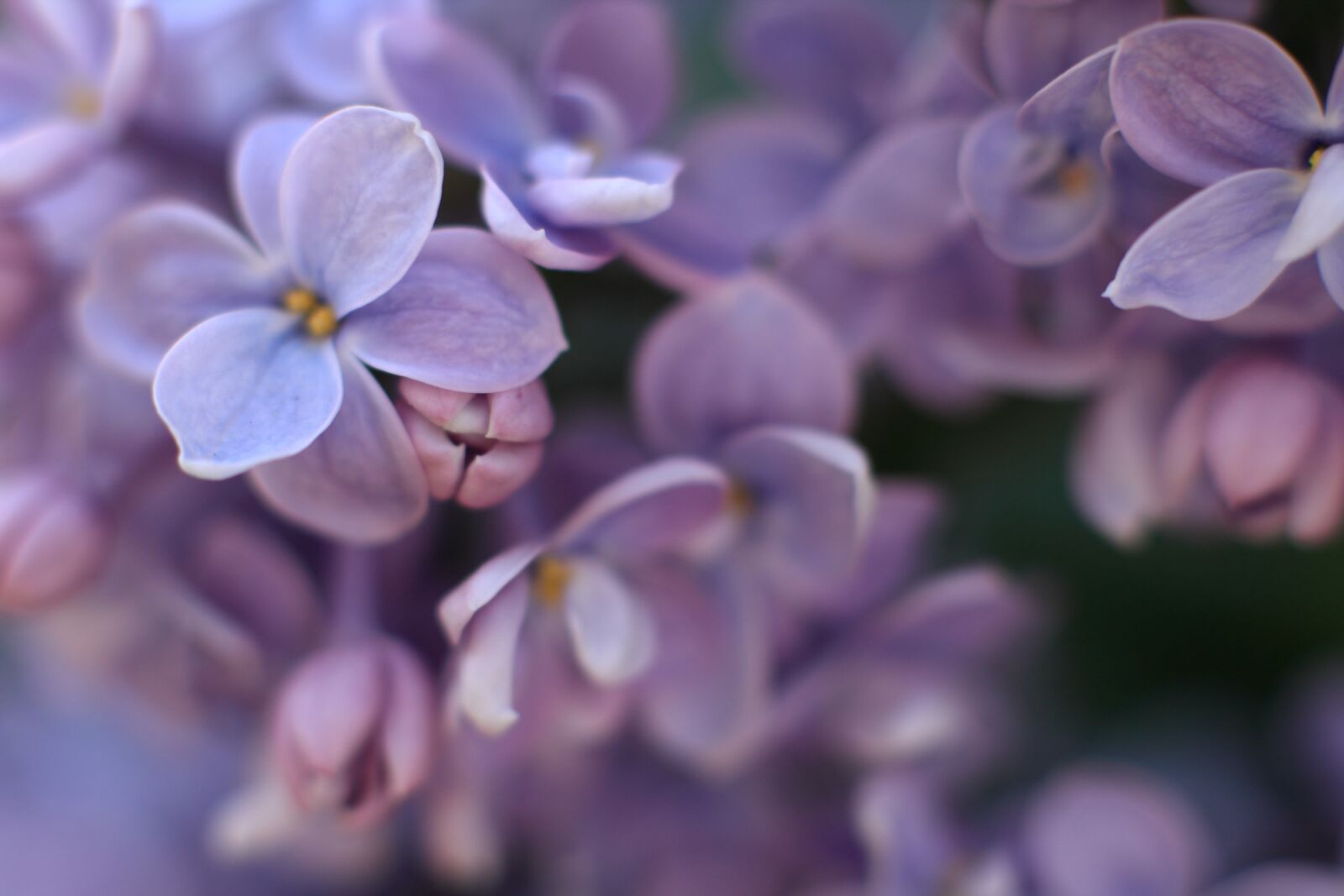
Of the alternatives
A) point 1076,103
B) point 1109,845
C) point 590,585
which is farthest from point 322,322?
point 1109,845

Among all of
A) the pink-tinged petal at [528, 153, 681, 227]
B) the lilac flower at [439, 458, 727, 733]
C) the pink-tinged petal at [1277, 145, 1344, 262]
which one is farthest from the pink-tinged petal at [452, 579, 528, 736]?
the pink-tinged petal at [1277, 145, 1344, 262]

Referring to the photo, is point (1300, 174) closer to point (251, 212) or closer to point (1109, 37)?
point (1109, 37)

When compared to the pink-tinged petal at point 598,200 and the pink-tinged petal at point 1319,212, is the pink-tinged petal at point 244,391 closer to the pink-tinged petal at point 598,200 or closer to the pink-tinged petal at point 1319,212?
the pink-tinged petal at point 598,200

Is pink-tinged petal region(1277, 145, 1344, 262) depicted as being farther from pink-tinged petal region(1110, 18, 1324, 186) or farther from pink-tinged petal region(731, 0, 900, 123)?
pink-tinged petal region(731, 0, 900, 123)

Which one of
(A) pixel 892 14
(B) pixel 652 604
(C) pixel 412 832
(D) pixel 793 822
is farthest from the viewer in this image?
(A) pixel 892 14

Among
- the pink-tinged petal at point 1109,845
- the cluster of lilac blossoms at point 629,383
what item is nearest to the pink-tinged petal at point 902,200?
the cluster of lilac blossoms at point 629,383

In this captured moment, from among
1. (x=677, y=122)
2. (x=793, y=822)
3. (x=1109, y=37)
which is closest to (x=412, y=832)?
(x=793, y=822)
